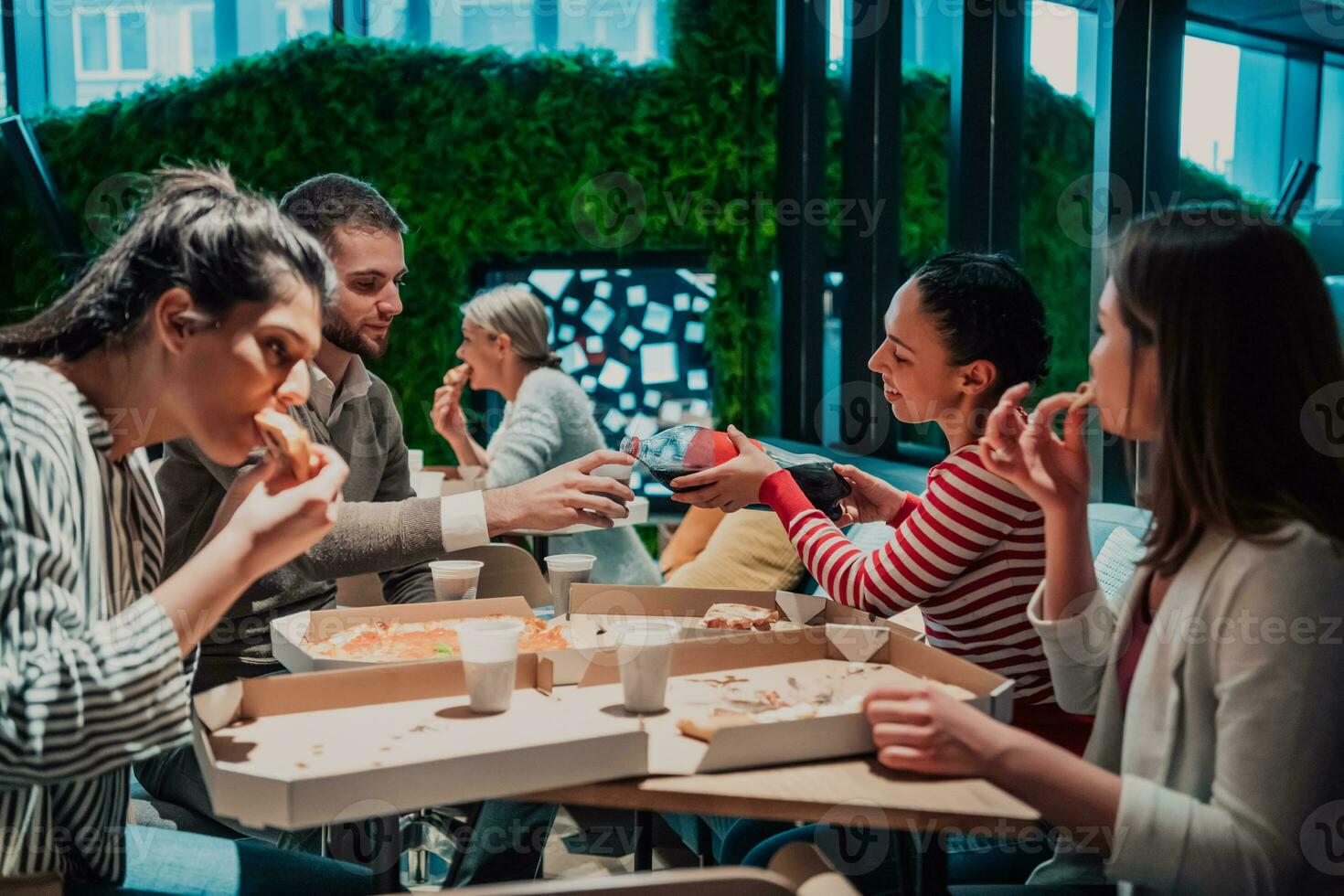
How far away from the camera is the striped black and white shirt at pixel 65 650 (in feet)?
3.74

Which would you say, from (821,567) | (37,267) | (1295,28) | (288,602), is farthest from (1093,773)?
(37,267)

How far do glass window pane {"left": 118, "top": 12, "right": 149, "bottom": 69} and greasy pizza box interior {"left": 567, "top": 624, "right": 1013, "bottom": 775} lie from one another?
6645 mm

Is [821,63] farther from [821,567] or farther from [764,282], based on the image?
[821,567]

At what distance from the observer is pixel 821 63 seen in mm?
6301

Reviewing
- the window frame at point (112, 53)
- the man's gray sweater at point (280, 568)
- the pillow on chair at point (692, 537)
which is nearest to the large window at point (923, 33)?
the pillow on chair at point (692, 537)

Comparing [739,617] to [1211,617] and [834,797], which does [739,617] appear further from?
[1211,617]

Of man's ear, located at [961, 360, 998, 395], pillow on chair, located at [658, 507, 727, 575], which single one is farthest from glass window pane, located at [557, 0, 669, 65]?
man's ear, located at [961, 360, 998, 395]

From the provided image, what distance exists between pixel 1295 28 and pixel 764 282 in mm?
4217

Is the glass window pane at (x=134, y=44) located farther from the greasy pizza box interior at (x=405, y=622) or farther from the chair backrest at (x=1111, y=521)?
the chair backrest at (x=1111, y=521)

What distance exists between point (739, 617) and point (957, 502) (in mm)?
395

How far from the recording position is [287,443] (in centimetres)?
141

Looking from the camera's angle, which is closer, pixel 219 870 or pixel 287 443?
pixel 287 443

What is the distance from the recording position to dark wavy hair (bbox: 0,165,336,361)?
140 cm

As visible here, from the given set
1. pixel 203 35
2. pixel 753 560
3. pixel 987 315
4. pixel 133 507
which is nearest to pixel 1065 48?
pixel 753 560
